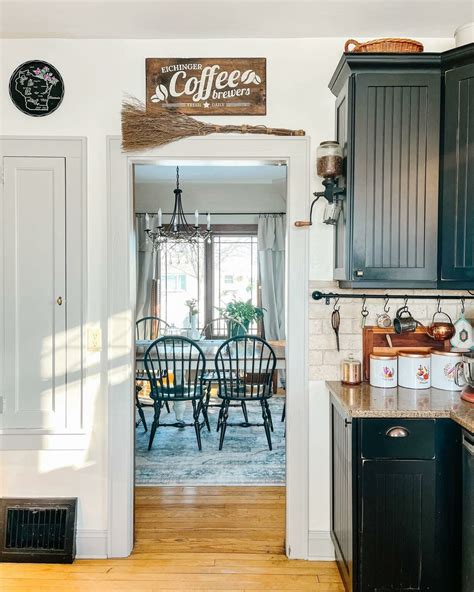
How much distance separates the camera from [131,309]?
91.3 inches

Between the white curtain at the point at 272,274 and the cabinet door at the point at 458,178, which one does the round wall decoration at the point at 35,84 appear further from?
the white curtain at the point at 272,274

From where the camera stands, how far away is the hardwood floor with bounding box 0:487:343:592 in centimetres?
211

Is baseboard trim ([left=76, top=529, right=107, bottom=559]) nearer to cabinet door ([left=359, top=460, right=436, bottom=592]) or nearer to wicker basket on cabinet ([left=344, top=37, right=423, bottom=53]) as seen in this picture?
cabinet door ([left=359, top=460, right=436, bottom=592])

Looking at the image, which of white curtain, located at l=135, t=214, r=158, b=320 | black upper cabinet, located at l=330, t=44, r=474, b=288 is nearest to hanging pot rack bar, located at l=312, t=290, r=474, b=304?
black upper cabinet, located at l=330, t=44, r=474, b=288

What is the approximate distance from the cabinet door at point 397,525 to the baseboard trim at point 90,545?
132 cm

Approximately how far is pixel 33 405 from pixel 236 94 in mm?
1909

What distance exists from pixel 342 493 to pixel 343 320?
819 mm

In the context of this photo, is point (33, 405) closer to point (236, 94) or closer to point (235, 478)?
point (235, 478)

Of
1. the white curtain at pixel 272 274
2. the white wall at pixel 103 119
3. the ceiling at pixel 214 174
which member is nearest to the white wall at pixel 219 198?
the ceiling at pixel 214 174

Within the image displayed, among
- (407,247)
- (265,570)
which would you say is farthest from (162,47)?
(265,570)

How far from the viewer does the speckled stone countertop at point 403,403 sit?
1745 mm

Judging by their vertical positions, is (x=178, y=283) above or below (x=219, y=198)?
below

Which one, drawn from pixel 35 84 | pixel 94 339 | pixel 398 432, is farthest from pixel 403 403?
pixel 35 84

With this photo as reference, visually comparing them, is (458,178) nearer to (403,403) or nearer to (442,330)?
(442,330)
